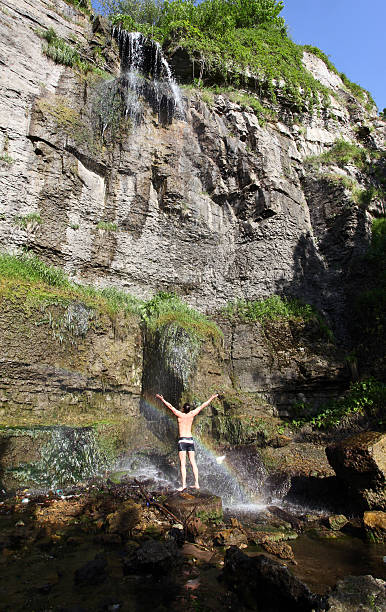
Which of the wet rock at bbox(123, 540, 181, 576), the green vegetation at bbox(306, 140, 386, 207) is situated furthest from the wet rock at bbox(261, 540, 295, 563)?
the green vegetation at bbox(306, 140, 386, 207)

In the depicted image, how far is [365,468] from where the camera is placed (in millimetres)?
5484

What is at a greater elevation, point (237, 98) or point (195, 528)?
point (237, 98)

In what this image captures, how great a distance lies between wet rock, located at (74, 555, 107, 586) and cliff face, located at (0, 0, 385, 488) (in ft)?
19.9

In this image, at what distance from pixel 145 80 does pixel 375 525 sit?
1737 cm

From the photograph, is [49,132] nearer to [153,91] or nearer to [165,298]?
[153,91]

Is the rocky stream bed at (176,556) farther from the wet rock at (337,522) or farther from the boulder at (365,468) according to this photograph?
the boulder at (365,468)

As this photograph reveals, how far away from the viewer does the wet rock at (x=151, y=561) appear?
3.38 meters

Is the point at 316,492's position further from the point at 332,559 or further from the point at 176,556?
the point at 176,556

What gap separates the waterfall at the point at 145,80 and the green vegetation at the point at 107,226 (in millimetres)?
4823

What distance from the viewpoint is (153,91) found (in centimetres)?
1548

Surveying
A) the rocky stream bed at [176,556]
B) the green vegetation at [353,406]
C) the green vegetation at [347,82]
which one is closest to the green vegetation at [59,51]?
the green vegetation at [347,82]

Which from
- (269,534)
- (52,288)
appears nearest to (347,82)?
(52,288)

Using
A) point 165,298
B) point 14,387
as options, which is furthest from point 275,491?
point 165,298

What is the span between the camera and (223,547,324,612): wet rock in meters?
2.78
